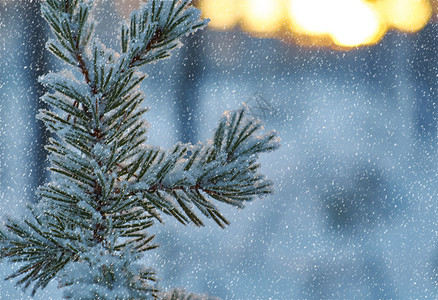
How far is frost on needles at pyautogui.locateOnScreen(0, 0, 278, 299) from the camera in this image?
0.89 feet

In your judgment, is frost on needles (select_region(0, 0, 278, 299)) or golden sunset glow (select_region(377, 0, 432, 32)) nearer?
frost on needles (select_region(0, 0, 278, 299))

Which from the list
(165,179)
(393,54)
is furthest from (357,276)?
(165,179)

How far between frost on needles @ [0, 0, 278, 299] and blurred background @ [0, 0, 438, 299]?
1.35 meters

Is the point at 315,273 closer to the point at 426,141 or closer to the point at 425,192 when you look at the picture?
the point at 425,192

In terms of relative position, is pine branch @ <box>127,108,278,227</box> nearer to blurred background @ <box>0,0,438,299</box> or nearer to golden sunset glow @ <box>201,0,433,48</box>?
blurred background @ <box>0,0,438,299</box>

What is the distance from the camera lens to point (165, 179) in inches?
12.0

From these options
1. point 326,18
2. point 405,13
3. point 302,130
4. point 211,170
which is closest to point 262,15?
point 326,18

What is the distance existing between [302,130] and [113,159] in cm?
224

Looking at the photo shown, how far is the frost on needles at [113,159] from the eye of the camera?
0.27m

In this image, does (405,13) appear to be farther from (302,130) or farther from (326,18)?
(302,130)

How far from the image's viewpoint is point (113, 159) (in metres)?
0.27

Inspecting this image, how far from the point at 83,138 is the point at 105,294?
0.11 meters

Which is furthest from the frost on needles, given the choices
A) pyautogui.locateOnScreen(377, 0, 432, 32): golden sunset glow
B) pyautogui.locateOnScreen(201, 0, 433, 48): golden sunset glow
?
pyautogui.locateOnScreen(377, 0, 432, 32): golden sunset glow

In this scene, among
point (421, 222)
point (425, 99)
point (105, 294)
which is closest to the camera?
point (105, 294)
